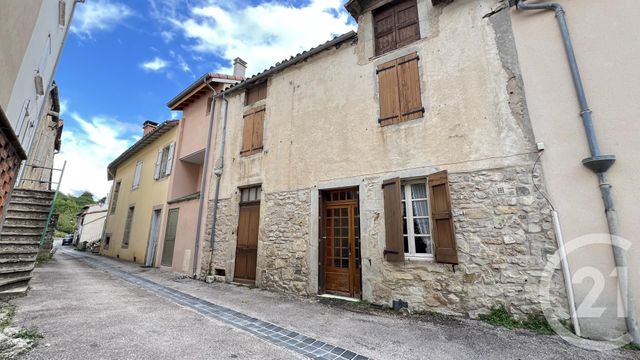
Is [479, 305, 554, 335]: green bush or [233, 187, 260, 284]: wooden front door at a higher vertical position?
[233, 187, 260, 284]: wooden front door

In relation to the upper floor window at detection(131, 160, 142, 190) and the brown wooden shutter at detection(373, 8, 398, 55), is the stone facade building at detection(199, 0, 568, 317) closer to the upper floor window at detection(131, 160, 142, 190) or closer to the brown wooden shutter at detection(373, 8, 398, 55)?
the brown wooden shutter at detection(373, 8, 398, 55)

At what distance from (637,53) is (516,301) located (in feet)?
12.6

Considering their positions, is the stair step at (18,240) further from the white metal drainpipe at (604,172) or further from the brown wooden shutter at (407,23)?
the white metal drainpipe at (604,172)

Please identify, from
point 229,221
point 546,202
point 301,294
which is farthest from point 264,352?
point 229,221

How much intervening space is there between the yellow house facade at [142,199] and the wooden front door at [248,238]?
4.38 meters

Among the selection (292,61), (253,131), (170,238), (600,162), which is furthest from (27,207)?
(600,162)

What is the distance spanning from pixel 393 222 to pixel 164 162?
10.2m

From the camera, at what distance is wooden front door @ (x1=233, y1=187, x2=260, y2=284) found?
7.18 meters

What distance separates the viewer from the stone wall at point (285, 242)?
245 inches

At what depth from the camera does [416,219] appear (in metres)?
5.09

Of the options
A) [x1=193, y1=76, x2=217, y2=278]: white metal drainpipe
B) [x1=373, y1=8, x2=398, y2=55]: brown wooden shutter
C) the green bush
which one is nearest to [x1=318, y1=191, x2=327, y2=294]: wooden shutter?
the green bush

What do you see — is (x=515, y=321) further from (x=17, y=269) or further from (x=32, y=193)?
(x=32, y=193)

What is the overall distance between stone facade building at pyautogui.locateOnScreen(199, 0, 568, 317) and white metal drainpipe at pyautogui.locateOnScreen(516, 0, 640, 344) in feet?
1.97

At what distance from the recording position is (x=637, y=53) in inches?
153
